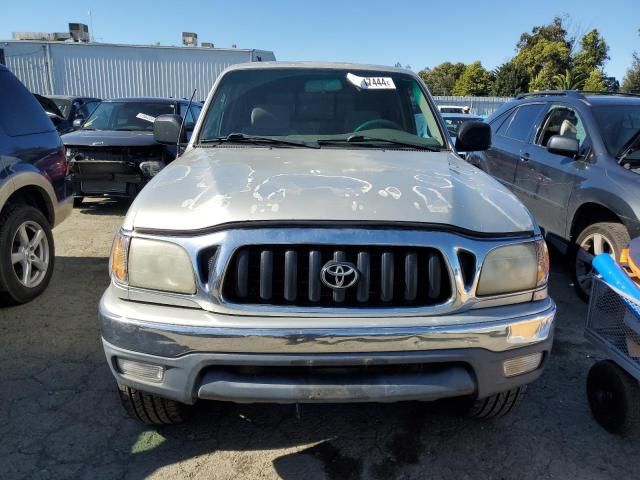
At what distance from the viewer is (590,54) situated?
46531 mm

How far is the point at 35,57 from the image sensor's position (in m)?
22.4

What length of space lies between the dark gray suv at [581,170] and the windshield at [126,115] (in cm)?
547

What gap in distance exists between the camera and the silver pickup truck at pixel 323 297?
196cm

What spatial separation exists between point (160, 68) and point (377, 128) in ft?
71.1

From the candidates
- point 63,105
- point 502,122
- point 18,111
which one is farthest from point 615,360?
point 63,105

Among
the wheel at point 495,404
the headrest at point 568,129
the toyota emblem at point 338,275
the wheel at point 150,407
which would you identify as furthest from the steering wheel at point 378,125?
the headrest at point 568,129

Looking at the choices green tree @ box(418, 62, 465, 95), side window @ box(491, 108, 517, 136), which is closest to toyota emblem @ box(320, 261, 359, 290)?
side window @ box(491, 108, 517, 136)

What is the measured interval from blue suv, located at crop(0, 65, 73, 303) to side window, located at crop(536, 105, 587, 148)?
191 inches

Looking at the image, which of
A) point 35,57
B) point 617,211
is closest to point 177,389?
point 617,211

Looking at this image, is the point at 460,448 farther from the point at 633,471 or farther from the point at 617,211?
the point at 617,211

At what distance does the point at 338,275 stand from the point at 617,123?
3959mm

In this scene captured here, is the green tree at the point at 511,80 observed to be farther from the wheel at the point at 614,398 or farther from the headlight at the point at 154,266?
the headlight at the point at 154,266

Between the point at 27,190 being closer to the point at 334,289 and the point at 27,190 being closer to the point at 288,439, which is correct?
the point at 288,439

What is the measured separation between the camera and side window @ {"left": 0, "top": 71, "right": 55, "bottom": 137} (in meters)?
4.06
